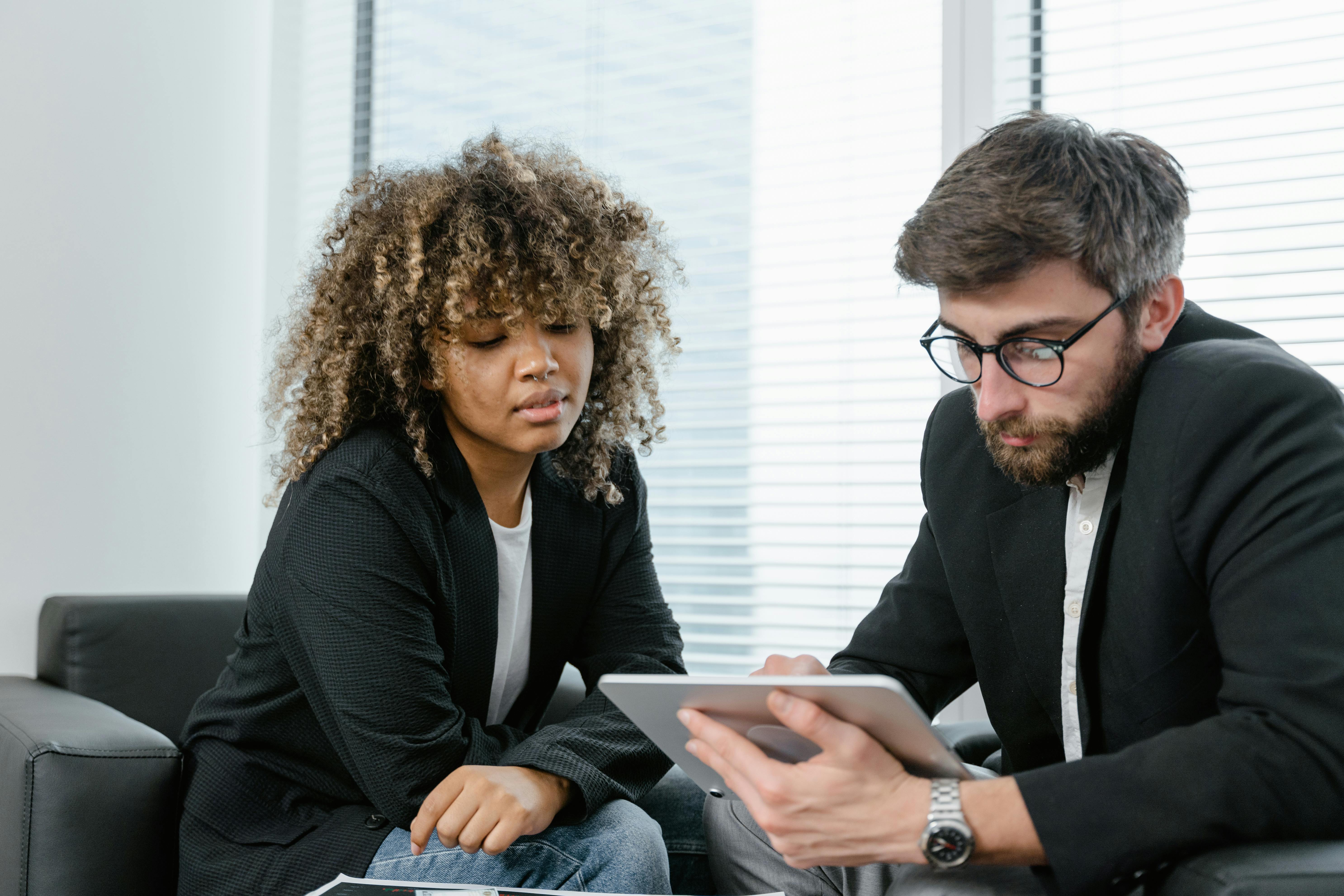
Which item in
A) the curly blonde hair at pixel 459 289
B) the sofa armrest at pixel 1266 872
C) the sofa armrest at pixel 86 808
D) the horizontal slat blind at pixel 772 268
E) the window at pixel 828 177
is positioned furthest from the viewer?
the horizontal slat blind at pixel 772 268

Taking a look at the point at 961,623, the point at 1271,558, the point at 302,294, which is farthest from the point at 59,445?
the point at 1271,558

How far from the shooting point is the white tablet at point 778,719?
0.89 metres

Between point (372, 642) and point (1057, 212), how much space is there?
3.19ft

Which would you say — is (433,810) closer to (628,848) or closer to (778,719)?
(628,848)

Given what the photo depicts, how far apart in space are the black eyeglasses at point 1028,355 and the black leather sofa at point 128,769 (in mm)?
511

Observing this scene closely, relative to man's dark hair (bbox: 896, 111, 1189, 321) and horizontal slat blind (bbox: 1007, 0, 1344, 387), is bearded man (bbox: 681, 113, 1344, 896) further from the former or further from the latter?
horizontal slat blind (bbox: 1007, 0, 1344, 387)

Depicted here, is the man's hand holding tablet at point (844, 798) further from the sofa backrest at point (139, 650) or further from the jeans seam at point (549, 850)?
the sofa backrest at point (139, 650)

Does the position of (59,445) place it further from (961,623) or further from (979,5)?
(979,5)

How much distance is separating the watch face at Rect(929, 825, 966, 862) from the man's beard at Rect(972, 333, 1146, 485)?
45 cm

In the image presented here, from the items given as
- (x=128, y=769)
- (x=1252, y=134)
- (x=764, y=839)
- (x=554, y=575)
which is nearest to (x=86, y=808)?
(x=128, y=769)

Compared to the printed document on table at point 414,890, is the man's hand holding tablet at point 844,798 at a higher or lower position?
higher

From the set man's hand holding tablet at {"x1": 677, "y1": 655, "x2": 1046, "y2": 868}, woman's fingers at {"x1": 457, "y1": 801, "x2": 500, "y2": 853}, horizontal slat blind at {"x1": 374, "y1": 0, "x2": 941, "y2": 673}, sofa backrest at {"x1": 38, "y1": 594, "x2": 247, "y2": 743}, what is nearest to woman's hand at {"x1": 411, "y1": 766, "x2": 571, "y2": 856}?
woman's fingers at {"x1": 457, "y1": 801, "x2": 500, "y2": 853}

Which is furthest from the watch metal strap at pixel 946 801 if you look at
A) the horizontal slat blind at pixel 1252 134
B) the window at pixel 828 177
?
the horizontal slat blind at pixel 1252 134

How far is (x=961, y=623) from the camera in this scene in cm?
141
